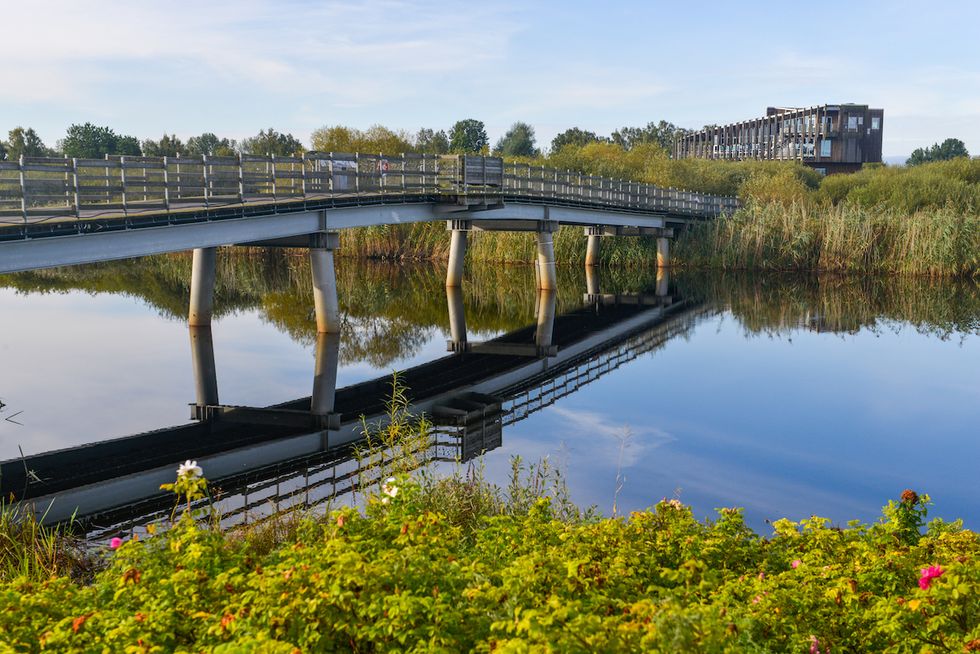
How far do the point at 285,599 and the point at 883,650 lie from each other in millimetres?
3837

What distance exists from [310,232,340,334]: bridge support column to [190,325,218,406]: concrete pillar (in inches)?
129

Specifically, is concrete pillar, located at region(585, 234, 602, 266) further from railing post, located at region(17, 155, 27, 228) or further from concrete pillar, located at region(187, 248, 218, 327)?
railing post, located at region(17, 155, 27, 228)

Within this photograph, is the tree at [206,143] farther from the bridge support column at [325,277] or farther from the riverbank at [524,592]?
the riverbank at [524,592]

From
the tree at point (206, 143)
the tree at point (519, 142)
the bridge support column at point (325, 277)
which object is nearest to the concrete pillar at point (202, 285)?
the bridge support column at point (325, 277)

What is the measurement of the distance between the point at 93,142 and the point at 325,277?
97.4m

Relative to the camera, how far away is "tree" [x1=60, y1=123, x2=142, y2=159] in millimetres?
103438

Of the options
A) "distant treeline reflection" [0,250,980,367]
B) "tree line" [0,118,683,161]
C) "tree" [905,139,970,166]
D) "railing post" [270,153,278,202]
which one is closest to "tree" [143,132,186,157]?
"tree line" [0,118,683,161]

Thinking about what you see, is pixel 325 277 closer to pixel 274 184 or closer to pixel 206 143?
pixel 274 184

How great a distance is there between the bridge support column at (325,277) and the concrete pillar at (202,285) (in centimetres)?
290

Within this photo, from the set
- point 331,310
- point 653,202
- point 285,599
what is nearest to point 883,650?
point 285,599

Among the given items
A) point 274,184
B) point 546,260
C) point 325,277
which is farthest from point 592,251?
point 274,184

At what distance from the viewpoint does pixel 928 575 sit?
20.5 ft

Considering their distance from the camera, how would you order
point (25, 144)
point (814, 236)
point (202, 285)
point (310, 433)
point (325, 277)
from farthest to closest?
point (25, 144), point (814, 236), point (202, 285), point (325, 277), point (310, 433)

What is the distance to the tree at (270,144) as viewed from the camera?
114 metres
